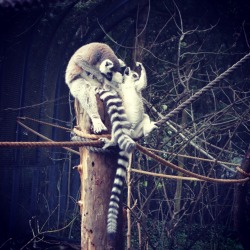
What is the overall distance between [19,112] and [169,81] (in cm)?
305

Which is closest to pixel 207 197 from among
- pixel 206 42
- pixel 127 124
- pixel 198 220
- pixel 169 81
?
pixel 198 220

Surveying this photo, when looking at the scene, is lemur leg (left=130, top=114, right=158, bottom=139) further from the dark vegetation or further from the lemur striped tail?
the dark vegetation

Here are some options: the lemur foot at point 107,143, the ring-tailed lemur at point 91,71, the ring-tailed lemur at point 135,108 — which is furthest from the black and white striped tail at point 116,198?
the ring-tailed lemur at point 91,71

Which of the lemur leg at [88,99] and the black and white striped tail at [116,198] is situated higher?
the lemur leg at [88,99]

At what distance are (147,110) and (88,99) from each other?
271 centimetres

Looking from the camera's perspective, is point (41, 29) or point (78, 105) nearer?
point (78, 105)

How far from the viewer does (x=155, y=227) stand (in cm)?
596

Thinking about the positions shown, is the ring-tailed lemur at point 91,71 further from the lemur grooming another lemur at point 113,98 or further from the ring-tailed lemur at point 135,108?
the ring-tailed lemur at point 135,108

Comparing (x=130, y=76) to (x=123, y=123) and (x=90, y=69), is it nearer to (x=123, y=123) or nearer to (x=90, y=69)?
(x=90, y=69)

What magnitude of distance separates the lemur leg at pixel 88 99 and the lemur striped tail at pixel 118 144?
9cm

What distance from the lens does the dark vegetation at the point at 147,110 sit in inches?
180

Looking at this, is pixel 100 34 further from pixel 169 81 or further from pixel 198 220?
pixel 198 220

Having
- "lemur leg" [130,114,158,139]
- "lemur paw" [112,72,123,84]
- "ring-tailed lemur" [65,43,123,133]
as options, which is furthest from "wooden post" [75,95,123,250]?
"lemur paw" [112,72,123,84]

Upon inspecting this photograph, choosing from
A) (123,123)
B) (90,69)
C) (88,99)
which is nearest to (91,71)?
(90,69)
